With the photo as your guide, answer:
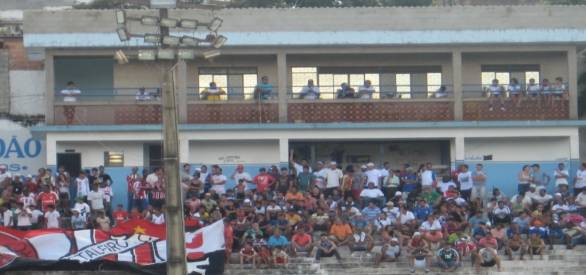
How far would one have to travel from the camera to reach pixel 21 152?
128ft

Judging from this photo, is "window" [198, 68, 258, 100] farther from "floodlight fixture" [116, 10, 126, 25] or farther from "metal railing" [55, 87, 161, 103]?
"floodlight fixture" [116, 10, 126, 25]

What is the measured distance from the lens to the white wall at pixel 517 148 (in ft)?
124

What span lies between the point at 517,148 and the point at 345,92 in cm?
544

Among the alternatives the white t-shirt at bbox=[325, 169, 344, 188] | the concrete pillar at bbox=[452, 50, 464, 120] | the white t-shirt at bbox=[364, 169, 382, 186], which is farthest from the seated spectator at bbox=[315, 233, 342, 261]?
the concrete pillar at bbox=[452, 50, 464, 120]

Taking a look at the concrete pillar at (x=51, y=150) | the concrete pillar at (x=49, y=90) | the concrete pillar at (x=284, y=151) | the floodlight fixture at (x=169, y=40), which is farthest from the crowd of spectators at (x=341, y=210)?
the floodlight fixture at (x=169, y=40)

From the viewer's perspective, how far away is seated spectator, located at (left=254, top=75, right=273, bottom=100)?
121ft

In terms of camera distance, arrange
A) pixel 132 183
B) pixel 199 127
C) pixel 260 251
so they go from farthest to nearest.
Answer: pixel 199 127
pixel 132 183
pixel 260 251

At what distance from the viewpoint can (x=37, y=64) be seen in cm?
4031

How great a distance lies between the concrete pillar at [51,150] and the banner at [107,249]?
7942 mm

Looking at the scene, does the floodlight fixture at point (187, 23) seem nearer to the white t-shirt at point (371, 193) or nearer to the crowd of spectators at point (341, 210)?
the crowd of spectators at point (341, 210)

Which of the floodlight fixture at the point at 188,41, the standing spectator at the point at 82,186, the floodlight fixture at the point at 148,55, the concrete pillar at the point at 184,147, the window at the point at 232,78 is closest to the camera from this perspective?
the floodlight fixture at the point at 148,55

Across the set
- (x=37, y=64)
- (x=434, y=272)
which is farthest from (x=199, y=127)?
(x=434, y=272)

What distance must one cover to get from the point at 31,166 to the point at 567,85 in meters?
16.1

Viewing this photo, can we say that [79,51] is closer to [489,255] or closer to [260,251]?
[260,251]
